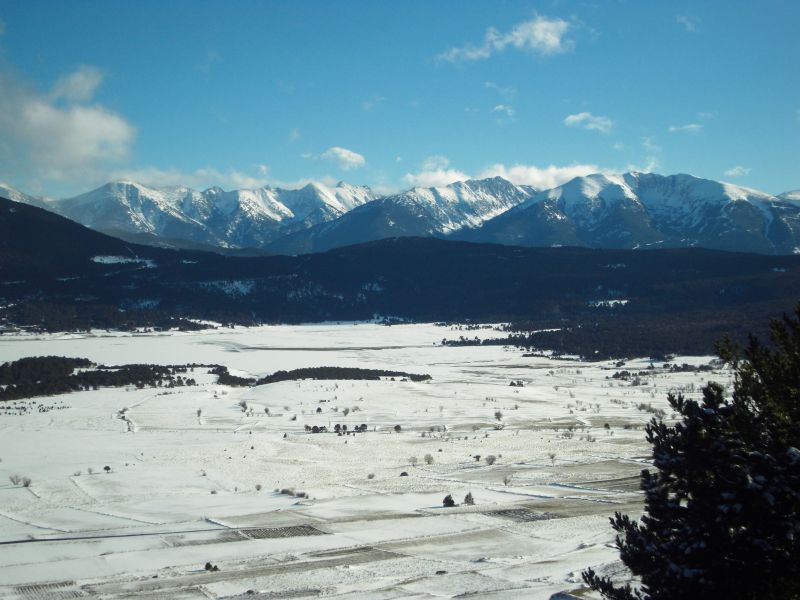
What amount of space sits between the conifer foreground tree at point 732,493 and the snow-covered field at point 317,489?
7.91 m

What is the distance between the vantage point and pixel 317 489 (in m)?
34.0

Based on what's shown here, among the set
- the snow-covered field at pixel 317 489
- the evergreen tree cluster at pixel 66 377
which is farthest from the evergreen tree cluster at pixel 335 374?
the evergreen tree cluster at pixel 66 377

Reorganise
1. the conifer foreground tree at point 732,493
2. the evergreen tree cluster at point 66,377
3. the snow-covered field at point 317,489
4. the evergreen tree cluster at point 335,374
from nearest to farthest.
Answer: the conifer foreground tree at point 732,493
the snow-covered field at point 317,489
the evergreen tree cluster at point 66,377
the evergreen tree cluster at point 335,374

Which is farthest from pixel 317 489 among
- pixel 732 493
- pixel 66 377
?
pixel 66 377

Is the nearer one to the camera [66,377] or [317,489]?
[317,489]

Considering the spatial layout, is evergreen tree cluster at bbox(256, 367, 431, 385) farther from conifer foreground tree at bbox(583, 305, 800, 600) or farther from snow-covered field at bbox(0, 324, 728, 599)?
conifer foreground tree at bbox(583, 305, 800, 600)

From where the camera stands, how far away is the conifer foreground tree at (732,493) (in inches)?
393

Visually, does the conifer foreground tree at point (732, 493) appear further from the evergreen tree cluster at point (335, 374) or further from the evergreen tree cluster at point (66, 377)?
the evergreen tree cluster at point (335, 374)

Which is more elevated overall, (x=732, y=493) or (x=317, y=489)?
(x=732, y=493)

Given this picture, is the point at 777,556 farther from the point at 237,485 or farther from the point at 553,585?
the point at 237,485

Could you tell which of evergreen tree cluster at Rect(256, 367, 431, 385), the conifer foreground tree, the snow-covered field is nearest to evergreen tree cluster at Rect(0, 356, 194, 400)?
Result: the snow-covered field

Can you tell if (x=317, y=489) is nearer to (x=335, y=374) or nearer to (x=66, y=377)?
(x=66, y=377)

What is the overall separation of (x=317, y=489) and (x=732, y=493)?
2579 centimetres

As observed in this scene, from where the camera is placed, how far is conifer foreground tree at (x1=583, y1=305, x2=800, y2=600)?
9.98m
